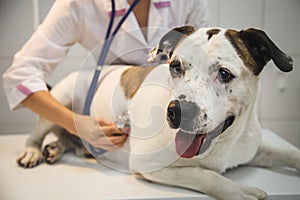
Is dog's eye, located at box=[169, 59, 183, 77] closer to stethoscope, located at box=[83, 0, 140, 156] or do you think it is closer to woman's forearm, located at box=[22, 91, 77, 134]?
stethoscope, located at box=[83, 0, 140, 156]

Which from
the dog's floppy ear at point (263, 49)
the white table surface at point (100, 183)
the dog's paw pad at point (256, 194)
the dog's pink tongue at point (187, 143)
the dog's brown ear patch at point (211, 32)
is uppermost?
the dog's brown ear patch at point (211, 32)

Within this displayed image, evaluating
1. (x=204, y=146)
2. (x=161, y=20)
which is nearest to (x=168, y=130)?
(x=204, y=146)

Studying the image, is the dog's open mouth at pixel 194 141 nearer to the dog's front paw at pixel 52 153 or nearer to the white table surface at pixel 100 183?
the white table surface at pixel 100 183

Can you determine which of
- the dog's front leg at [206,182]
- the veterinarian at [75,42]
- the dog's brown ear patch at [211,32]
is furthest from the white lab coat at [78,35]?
the dog's front leg at [206,182]

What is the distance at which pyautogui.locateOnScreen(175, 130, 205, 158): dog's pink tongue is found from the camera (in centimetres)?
63

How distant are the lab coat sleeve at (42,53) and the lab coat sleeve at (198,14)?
27 cm

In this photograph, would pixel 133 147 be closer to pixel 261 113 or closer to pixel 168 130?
pixel 168 130

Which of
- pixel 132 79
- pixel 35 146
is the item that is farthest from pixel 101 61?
pixel 35 146

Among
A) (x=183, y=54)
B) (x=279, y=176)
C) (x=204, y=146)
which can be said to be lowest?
A: (x=279, y=176)

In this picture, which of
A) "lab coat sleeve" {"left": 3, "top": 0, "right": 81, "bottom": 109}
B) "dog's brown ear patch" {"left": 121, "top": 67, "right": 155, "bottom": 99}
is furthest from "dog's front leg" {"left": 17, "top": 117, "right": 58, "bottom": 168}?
"dog's brown ear patch" {"left": 121, "top": 67, "right": 155, "bottom": 99}

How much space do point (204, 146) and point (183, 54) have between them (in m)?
0.15

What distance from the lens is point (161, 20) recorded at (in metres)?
0.76

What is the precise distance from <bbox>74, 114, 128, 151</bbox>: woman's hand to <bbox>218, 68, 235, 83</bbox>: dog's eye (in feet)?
0.83

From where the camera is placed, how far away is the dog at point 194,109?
615mm
